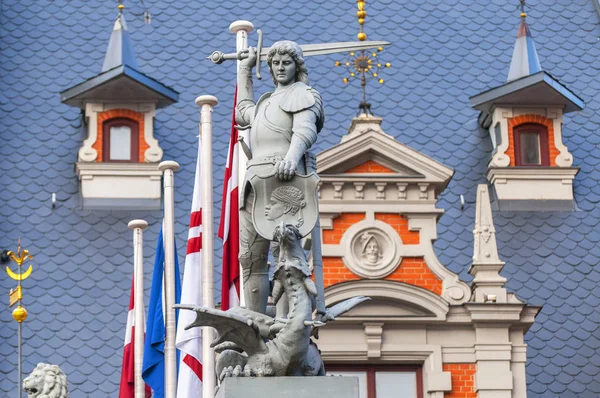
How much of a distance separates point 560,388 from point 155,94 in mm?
8398

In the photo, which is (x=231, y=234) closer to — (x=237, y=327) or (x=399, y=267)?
(x=399, y=267)

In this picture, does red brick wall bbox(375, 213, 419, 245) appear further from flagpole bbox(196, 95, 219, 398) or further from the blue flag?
flagpole bbox(196, 95, 219, 398)

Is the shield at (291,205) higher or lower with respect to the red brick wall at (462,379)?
lower

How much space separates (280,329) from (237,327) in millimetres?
356

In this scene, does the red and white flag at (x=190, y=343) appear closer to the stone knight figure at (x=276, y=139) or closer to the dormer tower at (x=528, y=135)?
the stone knight figure at (x=276, y=139)

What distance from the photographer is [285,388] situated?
17469 millimetres

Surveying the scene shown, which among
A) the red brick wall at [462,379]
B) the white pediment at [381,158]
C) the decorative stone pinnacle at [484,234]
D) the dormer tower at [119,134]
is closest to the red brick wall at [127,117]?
the dormer tower at [119,134]

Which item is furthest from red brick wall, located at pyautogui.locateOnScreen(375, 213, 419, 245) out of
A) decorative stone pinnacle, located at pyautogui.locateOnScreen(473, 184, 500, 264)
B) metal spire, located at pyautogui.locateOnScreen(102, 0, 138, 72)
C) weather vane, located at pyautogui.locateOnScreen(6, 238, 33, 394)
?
metal spire, located at pyautogui.locateOnScreen(102, 0, 138, 72)

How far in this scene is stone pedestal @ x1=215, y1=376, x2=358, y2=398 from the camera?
686 inches

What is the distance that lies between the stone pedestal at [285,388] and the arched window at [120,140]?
58.9 feet

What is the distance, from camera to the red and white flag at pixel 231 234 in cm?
2541

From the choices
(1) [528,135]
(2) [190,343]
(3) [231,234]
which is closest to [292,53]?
(3) [231,234]

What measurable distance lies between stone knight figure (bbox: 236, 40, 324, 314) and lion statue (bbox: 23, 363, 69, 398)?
4.88 m

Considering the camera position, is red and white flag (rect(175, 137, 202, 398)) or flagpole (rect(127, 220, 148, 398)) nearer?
red and white flag (rect(175, 137, 202, 398))
